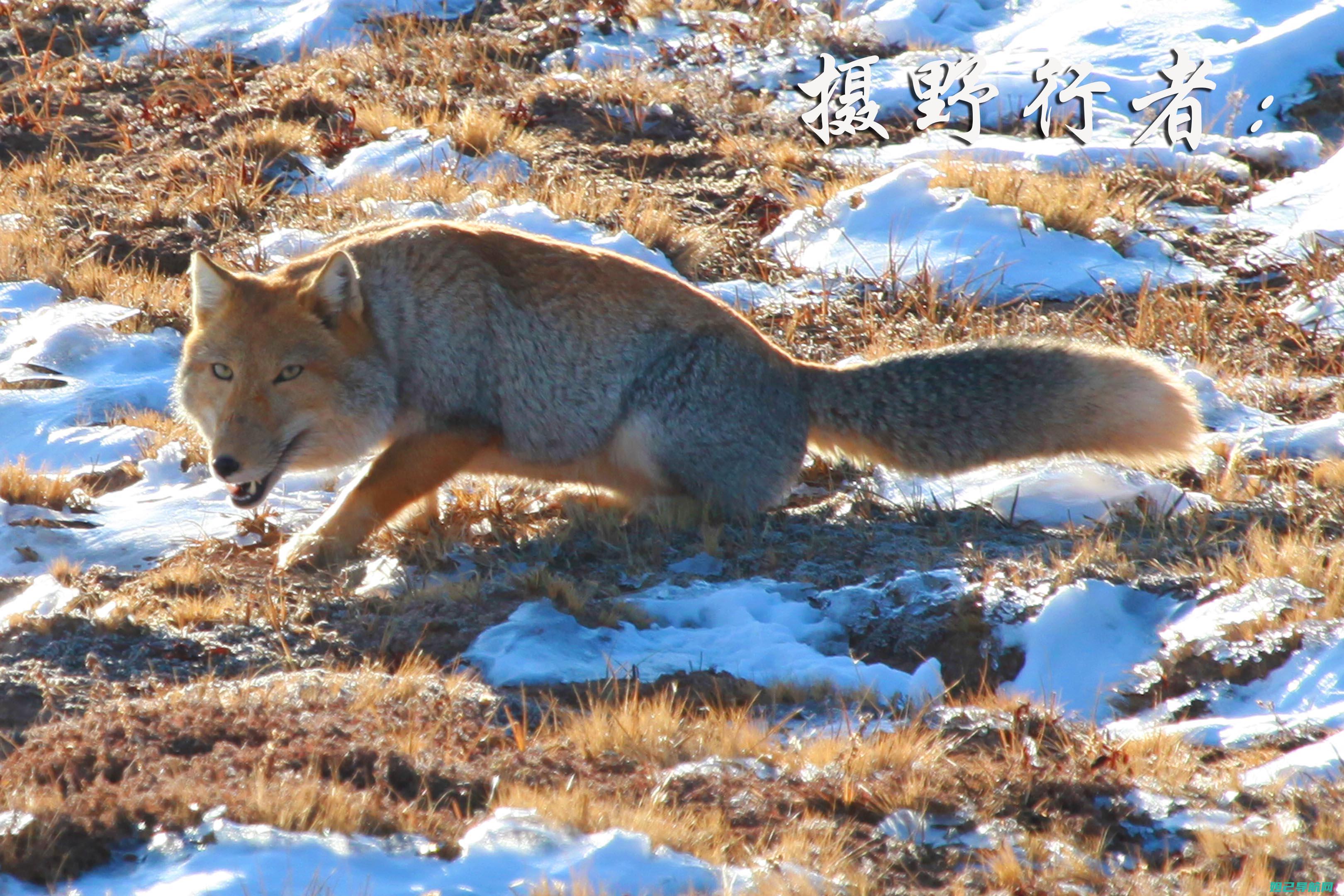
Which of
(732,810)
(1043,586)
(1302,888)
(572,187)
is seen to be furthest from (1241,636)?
(572,187)

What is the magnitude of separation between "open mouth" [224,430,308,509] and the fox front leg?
1.24ft

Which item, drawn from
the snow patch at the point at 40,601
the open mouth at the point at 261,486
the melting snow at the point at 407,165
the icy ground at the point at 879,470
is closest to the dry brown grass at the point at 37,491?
the icy ground at the point at 879,470

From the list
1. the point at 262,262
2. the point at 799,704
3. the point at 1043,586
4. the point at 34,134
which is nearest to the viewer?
the point at 799,704

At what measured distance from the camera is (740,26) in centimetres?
1555

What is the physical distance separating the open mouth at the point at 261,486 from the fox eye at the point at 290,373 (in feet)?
0.92

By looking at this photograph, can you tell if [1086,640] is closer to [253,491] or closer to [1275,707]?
[1275,707]

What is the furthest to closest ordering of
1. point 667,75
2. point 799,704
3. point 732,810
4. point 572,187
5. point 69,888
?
point 667,75, point 572,187, point 799,704, point 732,810, point 69,888

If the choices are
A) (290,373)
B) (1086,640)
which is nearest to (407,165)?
(290,373)

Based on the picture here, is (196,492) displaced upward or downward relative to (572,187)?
downward

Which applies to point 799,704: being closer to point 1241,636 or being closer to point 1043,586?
point 1043,586

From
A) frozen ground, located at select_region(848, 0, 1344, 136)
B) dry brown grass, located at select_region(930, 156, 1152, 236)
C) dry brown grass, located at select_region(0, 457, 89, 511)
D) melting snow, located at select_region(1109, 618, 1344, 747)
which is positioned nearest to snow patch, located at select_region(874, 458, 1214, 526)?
melting snow, located at select_region(1109, 618, 1344, 747)

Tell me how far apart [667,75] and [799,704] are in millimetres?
10728

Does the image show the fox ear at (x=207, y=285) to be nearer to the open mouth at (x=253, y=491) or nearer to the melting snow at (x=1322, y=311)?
the open mouth at (x=253, y=491)

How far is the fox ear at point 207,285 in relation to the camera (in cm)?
626
